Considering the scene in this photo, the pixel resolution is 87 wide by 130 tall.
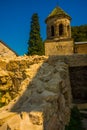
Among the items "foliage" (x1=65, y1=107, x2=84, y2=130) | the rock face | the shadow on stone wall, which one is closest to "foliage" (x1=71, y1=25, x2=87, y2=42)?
the shadow on stone wall

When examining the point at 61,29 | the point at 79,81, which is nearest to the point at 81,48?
the point at 61,29

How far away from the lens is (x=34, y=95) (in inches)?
297

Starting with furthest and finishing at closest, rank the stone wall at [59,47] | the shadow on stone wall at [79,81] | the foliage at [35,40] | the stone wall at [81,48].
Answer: the foliage at [35,40] < the stone wall at [81,48] < the stone wall at [59,47] < the shadow on stone wall at [79,81]

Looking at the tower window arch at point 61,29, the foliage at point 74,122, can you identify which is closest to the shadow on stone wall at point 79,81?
the foliage at point 74,122

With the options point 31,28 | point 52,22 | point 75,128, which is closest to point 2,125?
point 75,128

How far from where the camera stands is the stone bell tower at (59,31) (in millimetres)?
29203

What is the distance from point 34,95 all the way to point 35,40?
32.7 m

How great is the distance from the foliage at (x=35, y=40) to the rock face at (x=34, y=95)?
2559cm

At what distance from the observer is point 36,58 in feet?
39.7

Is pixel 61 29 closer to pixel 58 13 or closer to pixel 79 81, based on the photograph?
pixel 58 13

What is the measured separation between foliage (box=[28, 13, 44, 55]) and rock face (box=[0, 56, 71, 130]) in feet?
84.0

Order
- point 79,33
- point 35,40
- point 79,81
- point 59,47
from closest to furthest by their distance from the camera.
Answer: point 79,81 → point 59,47 → point 35,40 → point 79,33

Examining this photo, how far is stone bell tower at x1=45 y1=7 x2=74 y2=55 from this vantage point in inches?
1150

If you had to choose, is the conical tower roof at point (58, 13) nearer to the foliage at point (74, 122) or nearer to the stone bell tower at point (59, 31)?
the stone bell tower at point (59, 31)
